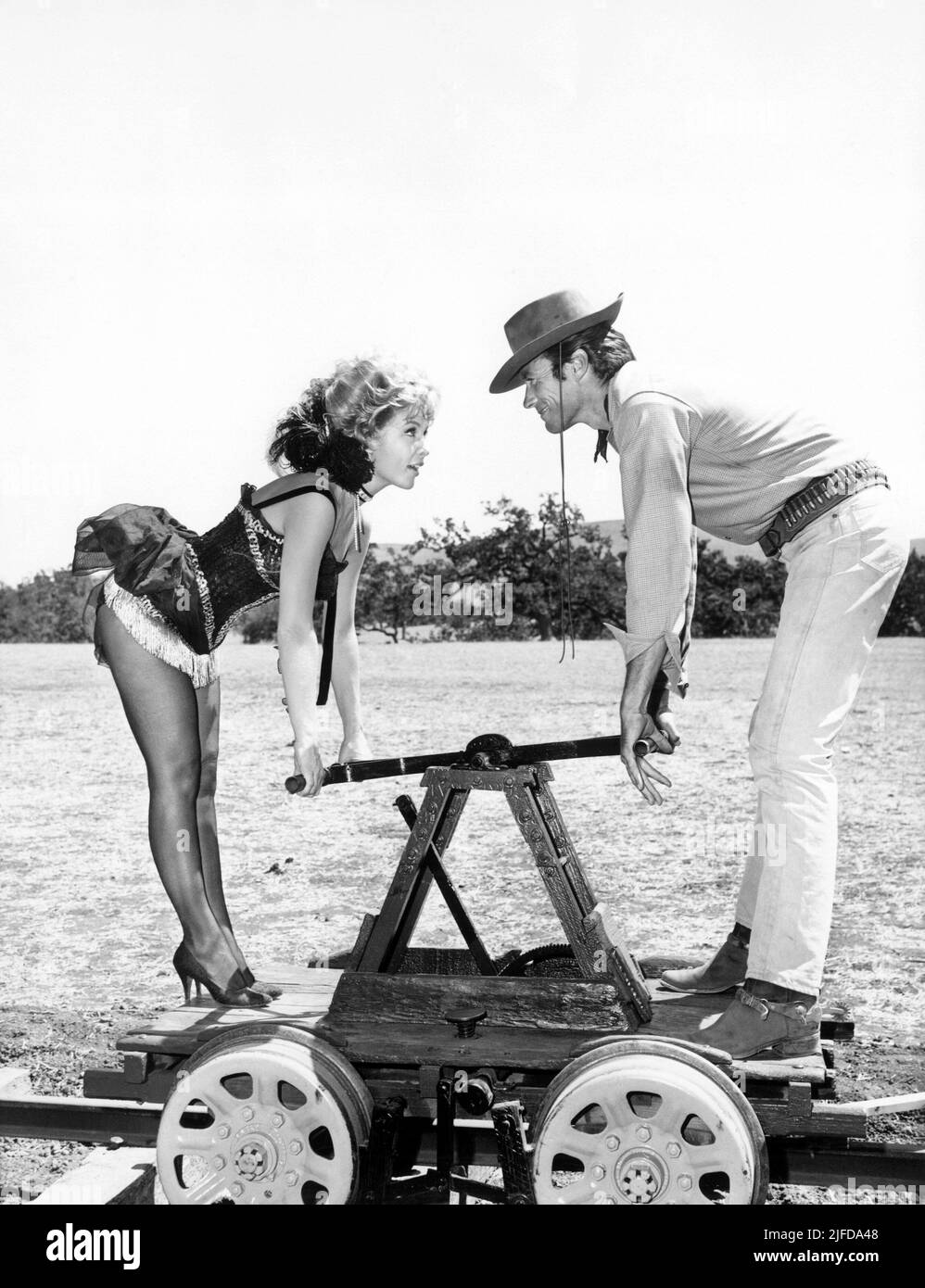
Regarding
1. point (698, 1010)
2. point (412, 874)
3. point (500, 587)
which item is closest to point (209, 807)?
point (412, 874)

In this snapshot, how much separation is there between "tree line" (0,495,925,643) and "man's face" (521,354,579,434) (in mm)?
2190

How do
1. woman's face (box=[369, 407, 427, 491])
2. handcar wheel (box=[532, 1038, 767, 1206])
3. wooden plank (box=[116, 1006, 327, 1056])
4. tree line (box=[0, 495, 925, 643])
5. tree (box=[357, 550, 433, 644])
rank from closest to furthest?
handcar wheel (box=[532, 1038, 767, 1206]), wooden plank (box=[116, 1006, 327, 1056]), woman's face (box=[369, 407, 427, 491]), tree line (box=[0, 495, 925, 643]), tree (box=[357, 550, 433, 644])

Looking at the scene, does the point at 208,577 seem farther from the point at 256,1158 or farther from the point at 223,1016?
the point at 256,1158

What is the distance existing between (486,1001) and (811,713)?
3.44ft

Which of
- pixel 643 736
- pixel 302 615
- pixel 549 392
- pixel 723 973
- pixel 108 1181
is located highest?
pixel 549 392

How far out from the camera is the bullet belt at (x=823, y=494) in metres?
3.25

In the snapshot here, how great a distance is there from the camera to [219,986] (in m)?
3.59

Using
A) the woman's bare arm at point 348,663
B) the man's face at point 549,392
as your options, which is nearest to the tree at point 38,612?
the woman's bare arm at point 348,663

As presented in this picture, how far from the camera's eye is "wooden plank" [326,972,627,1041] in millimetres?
3086

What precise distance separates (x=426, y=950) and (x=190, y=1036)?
0.78 metres

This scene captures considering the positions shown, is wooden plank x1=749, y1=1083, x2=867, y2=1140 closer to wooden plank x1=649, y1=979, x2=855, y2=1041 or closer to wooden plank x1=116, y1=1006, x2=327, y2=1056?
wooden plank x1=649, y1=979, x2=855, y2=1041

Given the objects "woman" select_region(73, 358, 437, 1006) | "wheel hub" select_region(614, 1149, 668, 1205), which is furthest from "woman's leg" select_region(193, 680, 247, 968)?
"wheel hub" select_region(614, 1149, 668, 1205)

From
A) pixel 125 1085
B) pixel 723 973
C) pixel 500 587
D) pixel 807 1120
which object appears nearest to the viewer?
pixel 807 1120

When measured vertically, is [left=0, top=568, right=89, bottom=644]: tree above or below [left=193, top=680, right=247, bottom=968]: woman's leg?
above
